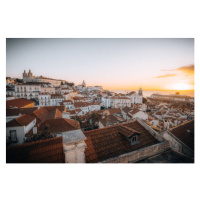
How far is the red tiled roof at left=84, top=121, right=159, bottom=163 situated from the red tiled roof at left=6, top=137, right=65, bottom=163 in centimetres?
66

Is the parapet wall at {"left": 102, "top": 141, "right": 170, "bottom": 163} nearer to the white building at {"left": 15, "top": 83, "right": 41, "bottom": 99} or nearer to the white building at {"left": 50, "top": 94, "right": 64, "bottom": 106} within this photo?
the white building at {"left": 15, "top": 83, "right": 41, "bottom": 99}

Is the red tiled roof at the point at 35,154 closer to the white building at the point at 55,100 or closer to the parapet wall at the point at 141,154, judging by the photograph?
the parapet wall at the point at 141,154

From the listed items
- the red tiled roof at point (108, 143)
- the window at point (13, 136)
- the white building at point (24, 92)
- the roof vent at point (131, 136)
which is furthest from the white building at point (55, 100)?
the roof vent at point (131, 136)

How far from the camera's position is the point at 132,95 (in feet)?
91.5

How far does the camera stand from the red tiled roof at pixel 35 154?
188cm


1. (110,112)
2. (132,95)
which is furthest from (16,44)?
(132,95)

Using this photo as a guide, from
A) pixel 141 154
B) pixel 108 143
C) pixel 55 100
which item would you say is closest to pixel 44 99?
pixel 55 100

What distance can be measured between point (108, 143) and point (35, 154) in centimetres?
168

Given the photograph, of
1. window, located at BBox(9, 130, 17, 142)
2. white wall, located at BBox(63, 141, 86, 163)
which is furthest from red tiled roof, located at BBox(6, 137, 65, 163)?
window, located at BBox(9, 130, 17, 142)

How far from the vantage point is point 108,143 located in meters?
2.40

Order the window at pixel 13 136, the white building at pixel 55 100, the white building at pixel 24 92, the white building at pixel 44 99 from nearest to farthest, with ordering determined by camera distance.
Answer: the window at pixel 13 136 → the white building at pixel 24 92 → the white building at pixel 44 99 → the white building at pixel 55 100

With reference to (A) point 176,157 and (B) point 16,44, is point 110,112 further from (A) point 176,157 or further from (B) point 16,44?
(B) point 16,44

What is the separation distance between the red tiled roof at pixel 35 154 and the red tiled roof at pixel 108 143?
2.15 feet

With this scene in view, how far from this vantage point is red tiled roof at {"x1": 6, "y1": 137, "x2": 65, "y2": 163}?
6.18 ft
